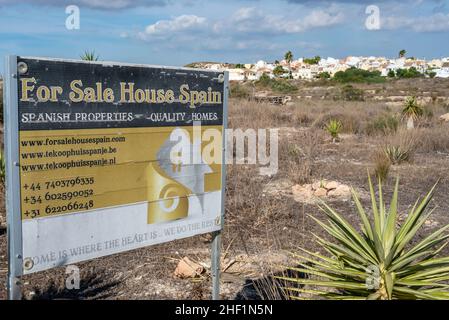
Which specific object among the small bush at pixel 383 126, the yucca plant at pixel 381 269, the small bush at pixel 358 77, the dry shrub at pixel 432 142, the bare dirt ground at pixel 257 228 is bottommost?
the bare dirt ground at pixel 257 228

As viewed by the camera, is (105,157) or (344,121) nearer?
(105,157)

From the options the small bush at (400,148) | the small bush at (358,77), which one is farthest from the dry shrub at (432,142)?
the small bush at (358,77)

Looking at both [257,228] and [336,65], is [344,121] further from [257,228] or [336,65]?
[336,65]

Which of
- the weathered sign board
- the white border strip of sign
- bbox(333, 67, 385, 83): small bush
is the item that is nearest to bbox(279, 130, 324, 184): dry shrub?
the weathered sign board

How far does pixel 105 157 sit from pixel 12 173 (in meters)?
0.58

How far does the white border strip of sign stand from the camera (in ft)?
9.07

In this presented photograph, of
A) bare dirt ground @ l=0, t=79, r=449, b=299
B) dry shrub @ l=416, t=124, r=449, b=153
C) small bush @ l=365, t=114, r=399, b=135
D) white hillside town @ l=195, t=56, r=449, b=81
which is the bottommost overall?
bare dirt ground @ l=0, t=79, r=449, b=299

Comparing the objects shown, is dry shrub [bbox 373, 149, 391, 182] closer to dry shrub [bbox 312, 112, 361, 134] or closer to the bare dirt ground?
the bare dirt ground

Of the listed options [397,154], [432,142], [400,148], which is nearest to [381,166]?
[397,154]

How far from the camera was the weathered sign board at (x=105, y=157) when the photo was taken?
2.87 m

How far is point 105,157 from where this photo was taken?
3.24 meters

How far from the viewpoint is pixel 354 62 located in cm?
15425

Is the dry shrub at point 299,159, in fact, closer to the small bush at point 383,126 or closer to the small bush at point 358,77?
the small bush at point 383,126
